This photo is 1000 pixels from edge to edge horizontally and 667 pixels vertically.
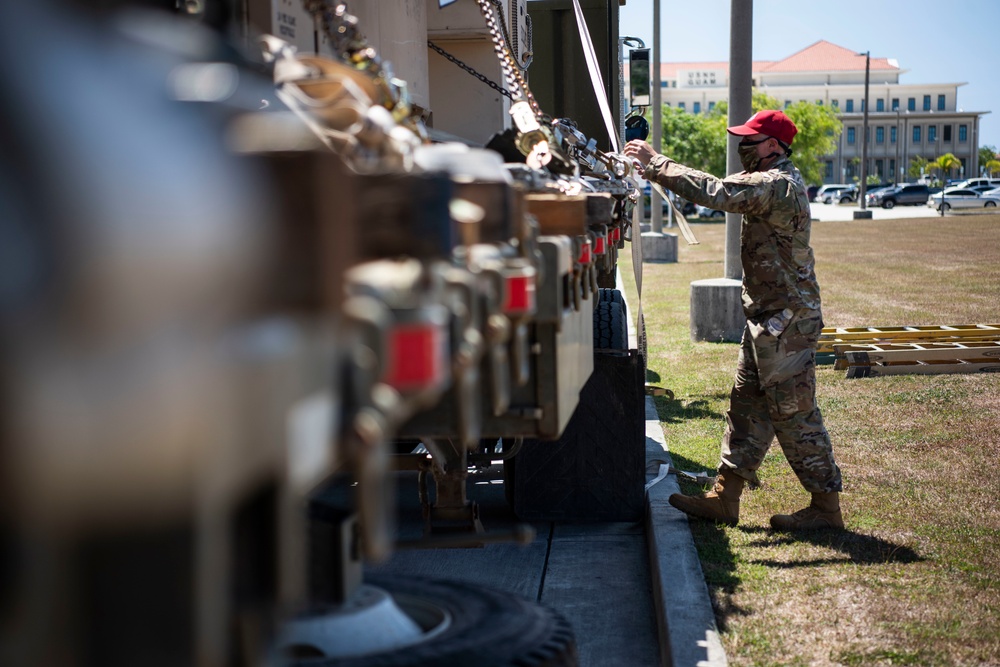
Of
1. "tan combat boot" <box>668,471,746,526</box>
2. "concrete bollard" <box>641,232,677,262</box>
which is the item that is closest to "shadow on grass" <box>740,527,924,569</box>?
"tan combat boot" <box>668,471,746,526</box>

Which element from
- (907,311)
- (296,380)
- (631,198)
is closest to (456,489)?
(631,198)

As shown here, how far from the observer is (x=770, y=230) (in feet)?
21.1

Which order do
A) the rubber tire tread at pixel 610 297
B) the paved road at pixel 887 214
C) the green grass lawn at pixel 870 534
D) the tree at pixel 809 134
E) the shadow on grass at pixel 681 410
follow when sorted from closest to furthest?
the green grass lawn at pixel 870 534 → the rubber tire tread at pixel 610 297 → the shadow on grass at pixel 681 410 → the paved road at pixel 887 214 → the tree at pixel 809 134

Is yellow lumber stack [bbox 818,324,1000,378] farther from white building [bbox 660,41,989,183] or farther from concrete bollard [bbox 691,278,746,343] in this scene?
white building [bbox 660,41,989,183]

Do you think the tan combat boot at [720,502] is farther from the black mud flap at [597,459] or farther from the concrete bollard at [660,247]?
the concrete bollard at [660,247]

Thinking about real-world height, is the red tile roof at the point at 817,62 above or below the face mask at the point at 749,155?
above

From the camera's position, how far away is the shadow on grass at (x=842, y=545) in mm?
5816

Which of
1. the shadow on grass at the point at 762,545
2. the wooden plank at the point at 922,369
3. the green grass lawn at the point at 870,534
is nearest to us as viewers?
the green grass lawn at the point at 870,534

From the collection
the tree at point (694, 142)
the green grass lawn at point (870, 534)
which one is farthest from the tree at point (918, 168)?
the green grass lawn at point (870, 534)

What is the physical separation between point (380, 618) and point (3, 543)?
1673 millimetres

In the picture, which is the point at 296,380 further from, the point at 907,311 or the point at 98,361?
the point at 907,311

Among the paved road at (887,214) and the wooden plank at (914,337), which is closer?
the wooden plank at (914,337)

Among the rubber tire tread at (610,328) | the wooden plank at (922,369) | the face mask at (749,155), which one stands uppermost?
the face mask at (749,155)

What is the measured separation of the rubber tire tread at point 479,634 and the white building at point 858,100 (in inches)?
5017
